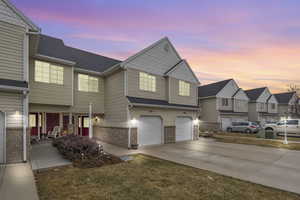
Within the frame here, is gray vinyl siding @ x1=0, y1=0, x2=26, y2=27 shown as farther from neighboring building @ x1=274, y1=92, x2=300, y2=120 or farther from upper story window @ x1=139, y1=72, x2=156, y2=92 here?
neighboring building @ x1=274, y1=92, x2=300, y2=120

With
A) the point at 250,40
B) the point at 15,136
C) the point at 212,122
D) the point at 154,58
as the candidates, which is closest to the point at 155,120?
the point at 154,58

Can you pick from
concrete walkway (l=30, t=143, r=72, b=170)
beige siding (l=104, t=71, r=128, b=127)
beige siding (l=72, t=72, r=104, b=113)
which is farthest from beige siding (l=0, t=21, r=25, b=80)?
beige siding (l=104, t=71, r=128, b=127)

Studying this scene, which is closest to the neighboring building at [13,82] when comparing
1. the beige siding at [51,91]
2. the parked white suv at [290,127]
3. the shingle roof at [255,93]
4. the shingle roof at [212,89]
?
the beige siding at [51,91]

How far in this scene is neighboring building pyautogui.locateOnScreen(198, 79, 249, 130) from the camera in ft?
85.5

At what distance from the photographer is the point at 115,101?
42.8 feet

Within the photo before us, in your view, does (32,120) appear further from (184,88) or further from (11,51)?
(184,88)

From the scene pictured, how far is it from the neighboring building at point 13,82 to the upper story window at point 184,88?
12.1 meters

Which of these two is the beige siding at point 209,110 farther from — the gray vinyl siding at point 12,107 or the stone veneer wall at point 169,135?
the gray vinyl siding at point 12,107

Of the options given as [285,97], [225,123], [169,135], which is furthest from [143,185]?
[285,97]

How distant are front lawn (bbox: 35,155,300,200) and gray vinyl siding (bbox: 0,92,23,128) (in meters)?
3.02

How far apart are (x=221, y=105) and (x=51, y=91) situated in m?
24.5

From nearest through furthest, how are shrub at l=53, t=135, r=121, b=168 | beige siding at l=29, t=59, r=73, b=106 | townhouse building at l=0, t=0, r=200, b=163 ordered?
shrub at l=53, t=135, r=121, b=168 → townhouse building at l=0, t=0, r=200, b=163 → beige siding at l=29, t=59, r=73, b=106

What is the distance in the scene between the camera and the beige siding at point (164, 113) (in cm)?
1215

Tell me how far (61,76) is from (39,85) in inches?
62.7
